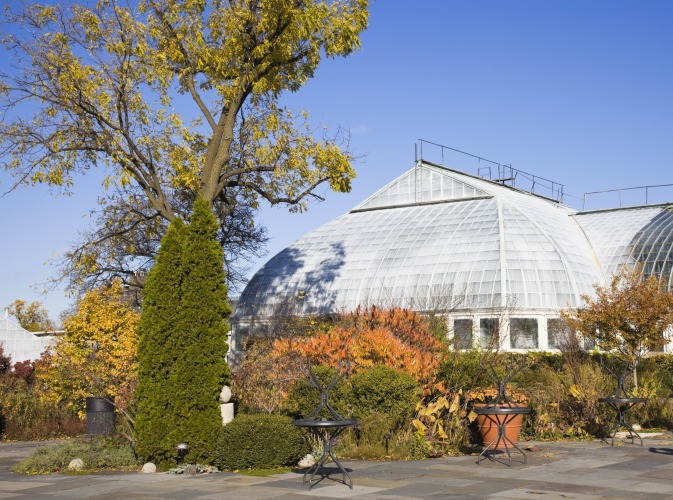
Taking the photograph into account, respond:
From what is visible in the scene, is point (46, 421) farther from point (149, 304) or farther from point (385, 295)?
point (385, 295)

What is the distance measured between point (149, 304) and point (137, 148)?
6131 mm

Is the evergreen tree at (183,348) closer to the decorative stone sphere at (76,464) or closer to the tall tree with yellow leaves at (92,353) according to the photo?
the decorative stone sphere at (76,464)

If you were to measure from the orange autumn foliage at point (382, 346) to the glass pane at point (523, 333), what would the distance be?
12493 mm

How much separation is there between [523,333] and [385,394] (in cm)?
1682

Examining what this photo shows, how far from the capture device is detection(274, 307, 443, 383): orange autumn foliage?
52.1ft

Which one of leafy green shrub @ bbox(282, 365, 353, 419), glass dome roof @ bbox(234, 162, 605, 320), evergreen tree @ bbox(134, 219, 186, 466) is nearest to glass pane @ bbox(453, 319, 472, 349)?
glass dome roof @ bbox(234, 162, 605, 320)

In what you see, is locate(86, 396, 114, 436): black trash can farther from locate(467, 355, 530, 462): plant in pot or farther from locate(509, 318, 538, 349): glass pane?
locate(509, 318, 538, 349): glass pane

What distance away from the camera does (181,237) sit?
46.6ft

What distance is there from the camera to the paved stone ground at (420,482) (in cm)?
1032

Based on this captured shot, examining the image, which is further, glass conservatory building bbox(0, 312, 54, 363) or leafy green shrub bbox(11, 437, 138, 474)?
glass conservatory building bbox(0, 312, 54, 363)

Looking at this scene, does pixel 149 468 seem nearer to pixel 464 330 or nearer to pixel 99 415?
pixel 99 415

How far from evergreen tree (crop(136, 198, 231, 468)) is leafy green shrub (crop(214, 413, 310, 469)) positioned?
30 cm

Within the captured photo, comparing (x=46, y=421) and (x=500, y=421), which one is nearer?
(x=500, y=421)

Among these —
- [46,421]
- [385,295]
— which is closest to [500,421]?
[46,421]
